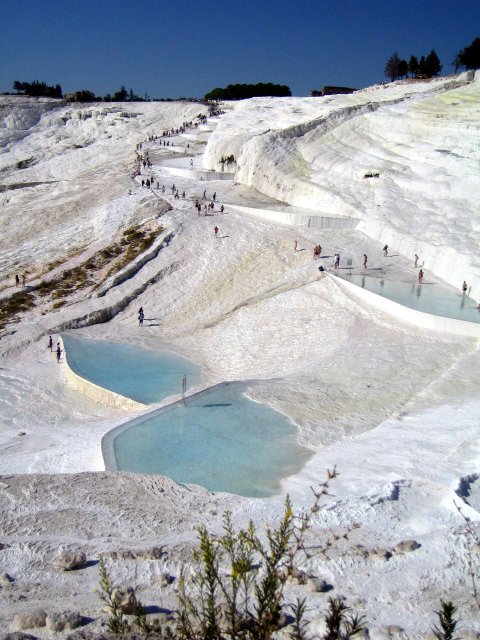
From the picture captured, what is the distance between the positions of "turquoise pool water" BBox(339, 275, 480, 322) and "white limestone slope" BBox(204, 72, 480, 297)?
56cm

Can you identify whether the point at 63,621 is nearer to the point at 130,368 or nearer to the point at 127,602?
the point at 127,602

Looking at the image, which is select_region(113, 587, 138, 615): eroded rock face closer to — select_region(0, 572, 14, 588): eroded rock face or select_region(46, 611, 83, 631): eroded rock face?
select_region(46, 611, 83, 631): eroded rock face

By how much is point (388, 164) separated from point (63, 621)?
21411 millimetres

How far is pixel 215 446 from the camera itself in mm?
8930

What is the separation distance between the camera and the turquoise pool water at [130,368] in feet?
42.3

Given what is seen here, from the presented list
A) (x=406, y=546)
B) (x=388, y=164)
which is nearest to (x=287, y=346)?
(x=406, y=546)

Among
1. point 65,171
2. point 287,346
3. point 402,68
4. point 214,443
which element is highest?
point 402,68

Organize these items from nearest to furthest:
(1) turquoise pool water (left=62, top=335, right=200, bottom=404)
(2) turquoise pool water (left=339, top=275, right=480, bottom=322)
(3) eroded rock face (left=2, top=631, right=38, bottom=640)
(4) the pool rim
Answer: (3) eroded rock face (left=2, top=631, right=38, bottom=640), (1) turquoise pool water (left=62, top=335, right=200, bottom=404), (4) the pool rim, (2) turquoise pool water (left=339, top=275, right=480, bottom=322)

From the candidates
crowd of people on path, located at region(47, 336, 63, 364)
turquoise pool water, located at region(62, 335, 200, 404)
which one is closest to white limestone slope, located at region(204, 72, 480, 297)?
turquoise pool water, located at region(62, 335, 200, 404)

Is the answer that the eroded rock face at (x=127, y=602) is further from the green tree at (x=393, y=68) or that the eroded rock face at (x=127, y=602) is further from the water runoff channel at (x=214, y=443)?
the green tree at (x=393, y=68)

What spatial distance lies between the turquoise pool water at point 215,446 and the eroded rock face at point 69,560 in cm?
225

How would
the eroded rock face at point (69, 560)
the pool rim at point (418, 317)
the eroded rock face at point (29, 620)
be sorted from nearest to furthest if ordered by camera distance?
the eroded rock face at point (29, 620) → the eroded rock face at point (69, 560) → the pool rim at point (418, 317)

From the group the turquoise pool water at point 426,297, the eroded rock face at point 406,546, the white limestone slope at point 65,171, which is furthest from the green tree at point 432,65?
the eroded rock face at point 406,546

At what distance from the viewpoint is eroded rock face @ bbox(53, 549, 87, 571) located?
5.65 m
